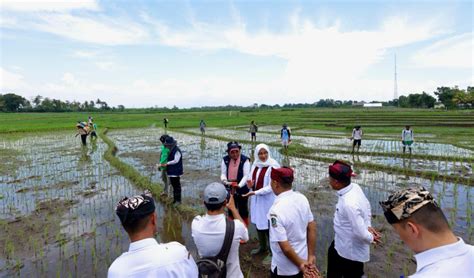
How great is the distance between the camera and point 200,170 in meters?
11.1

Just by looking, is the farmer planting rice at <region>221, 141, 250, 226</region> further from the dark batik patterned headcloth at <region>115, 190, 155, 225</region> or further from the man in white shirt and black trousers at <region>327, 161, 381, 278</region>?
the dark batik patterned headcloth at <region>115, 190, 155, 225</region>

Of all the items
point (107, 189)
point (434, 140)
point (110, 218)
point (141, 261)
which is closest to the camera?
point (141, 261)

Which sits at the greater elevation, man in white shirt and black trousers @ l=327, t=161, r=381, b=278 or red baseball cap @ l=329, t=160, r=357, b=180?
red baseball cap @ l=329, t=160, r=357, b=180

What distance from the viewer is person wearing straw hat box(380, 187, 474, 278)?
120 centimetres

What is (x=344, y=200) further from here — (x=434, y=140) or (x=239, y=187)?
(x=434, y=140)

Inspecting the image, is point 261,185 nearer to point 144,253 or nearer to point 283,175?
point 283,175

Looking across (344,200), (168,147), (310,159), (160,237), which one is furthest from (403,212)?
(310,159)

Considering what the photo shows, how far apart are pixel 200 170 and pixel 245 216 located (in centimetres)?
652

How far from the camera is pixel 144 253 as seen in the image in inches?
61.5

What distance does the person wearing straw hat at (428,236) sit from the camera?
1196 mm

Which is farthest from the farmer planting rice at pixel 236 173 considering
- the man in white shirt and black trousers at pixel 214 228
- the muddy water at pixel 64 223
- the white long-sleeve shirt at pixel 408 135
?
the white long-sleeve shirt at pixel 408 135

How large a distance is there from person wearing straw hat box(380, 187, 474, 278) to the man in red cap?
1.09 m

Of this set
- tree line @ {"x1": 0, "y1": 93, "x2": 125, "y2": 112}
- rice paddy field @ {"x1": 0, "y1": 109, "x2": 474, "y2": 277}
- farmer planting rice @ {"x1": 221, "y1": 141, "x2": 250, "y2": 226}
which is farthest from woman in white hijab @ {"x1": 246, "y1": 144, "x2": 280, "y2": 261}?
tree line @ {"x1": 0, "y1": 93, "x2": 125, "y2": 112}

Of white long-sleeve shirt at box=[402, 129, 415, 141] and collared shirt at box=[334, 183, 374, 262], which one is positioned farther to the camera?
white long-sleeve shirt at box=[402, 129, 415, 141]
